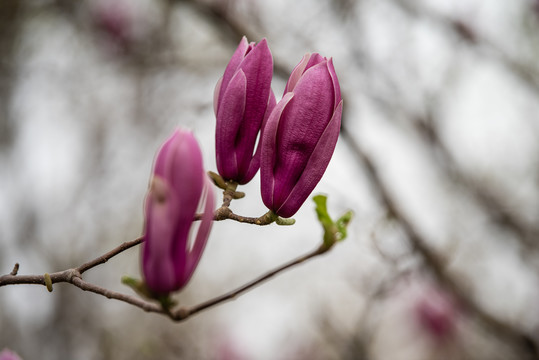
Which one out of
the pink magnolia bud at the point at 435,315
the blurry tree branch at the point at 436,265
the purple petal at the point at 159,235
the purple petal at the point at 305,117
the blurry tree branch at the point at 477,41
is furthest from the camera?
the pink magnolia bud at the point at 435,315

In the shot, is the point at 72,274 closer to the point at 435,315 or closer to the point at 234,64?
the point at 234,64

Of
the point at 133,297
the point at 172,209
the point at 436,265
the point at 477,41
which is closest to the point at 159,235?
the point at 172,209

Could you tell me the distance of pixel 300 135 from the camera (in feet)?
2.25

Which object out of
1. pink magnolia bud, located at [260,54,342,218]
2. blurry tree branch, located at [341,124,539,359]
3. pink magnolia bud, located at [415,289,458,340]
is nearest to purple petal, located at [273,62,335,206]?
pink magnolia bud, located at [260,54,342,218]

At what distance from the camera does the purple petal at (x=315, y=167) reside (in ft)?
2.22

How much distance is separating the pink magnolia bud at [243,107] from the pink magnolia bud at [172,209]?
0.17 m

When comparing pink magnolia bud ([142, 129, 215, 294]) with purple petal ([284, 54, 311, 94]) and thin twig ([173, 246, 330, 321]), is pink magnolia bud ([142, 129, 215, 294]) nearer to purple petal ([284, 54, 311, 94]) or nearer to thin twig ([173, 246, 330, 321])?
thin twig ([173, 246, 330, 321])

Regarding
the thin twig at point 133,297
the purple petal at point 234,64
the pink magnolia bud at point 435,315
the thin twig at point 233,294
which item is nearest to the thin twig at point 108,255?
the thin twig at point 133,297

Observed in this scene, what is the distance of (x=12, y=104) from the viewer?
3.40 m

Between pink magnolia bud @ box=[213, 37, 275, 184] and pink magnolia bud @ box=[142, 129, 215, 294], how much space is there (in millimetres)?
168

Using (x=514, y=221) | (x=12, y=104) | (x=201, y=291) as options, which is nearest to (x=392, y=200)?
(x=514, y=221)

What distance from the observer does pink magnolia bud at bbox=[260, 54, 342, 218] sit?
0.68 meters

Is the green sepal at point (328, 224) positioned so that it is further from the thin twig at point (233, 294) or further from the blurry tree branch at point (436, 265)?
the blurry tree branch at point (436, 265)

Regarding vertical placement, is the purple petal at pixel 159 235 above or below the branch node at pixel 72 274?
above
